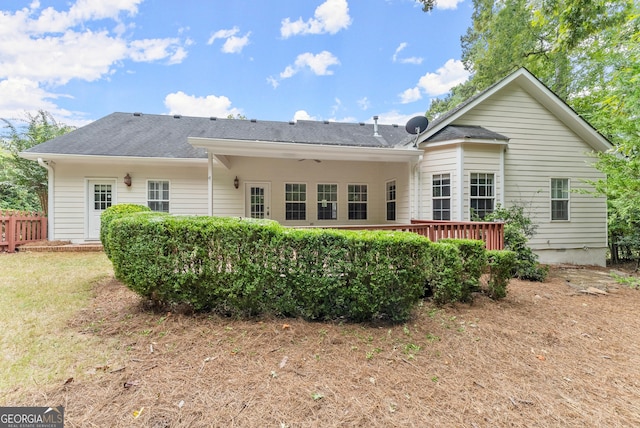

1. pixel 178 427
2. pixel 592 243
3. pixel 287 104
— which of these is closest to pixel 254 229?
pixel 178 427

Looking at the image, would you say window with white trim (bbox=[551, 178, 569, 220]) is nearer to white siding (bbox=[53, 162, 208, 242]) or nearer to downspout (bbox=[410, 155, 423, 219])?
downspout (bbox=[410, 155, 423, 219])

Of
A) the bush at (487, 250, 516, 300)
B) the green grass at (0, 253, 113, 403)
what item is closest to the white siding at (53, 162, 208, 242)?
the green grass at (0, 253, 113, 403)

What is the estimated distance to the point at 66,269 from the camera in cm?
608

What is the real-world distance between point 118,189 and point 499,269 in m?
10.8

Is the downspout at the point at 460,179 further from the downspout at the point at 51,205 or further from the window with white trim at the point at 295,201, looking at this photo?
the downspout at the point at 51,205

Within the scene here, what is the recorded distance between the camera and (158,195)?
9523 mm

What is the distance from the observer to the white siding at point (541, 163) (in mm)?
8445

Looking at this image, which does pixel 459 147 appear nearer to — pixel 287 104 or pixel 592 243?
pixel 592 243

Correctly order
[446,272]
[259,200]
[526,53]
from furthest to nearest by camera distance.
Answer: [526,53] → [259,200] → [446,272]

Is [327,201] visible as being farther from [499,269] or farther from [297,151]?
[499,269]

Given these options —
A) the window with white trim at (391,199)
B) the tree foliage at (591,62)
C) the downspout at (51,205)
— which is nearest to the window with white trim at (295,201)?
the window with white trim at (391,199)

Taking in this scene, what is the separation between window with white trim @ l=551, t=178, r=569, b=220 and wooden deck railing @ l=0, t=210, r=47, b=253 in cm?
1630

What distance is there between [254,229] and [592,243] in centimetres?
1110

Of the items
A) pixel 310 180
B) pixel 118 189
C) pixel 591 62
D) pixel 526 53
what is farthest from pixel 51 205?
pixel 591 62
